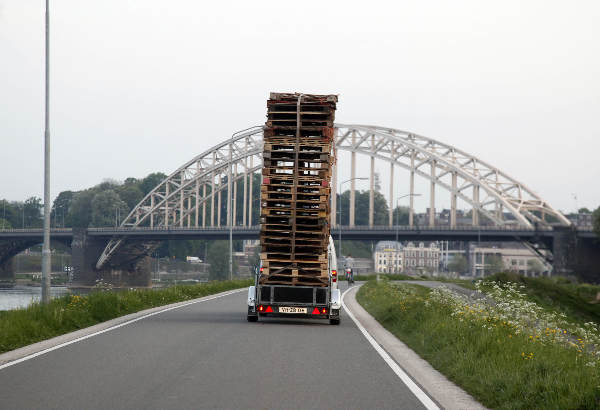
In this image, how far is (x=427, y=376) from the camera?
11328 millimetres

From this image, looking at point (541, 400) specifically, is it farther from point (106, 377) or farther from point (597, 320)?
point (597, 320)

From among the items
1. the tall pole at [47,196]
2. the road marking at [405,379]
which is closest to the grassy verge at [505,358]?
the road marking at [405,379]

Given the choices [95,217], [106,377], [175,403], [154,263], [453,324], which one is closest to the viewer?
[175,403]

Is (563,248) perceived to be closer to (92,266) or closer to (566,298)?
(566,298)

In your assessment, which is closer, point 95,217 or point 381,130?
point 381,130

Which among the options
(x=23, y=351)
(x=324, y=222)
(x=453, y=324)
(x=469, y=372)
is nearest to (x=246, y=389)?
(x=469, y=372)

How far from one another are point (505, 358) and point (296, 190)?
10967 mm

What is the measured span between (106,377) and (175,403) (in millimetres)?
2044

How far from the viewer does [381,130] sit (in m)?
98.9

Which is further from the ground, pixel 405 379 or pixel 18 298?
pixel 405 379

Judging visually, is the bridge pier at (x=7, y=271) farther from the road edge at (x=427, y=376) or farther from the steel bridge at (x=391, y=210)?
the road edge at (x=427, y=376)

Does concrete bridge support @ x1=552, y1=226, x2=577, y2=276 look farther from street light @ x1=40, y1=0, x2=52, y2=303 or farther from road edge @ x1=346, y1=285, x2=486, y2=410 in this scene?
street light @ x1=40, y1=0, x2=52, y2=303

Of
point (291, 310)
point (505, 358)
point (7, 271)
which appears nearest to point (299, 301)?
point (291, 310)

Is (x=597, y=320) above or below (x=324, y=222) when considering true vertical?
below
